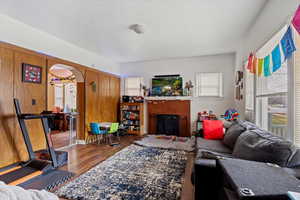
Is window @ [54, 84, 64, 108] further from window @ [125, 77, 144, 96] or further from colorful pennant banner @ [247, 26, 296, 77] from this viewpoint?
colorful pennant banner @ [247, 26, 296, 77]

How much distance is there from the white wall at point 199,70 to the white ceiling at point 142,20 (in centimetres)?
82

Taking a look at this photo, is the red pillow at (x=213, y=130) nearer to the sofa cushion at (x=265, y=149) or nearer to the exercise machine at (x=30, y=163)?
the sofa cushion at (x=265, y=149)

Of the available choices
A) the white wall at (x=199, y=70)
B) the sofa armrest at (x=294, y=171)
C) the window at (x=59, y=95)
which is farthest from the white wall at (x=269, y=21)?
the window at (x=59, y=95)

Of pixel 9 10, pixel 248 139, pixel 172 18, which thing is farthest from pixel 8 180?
pixel 172 18

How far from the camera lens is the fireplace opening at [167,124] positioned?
5360 millimetres

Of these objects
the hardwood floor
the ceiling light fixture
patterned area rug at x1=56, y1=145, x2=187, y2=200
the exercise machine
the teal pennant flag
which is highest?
the ceiling light fixture

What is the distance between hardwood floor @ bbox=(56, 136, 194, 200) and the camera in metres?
2.19

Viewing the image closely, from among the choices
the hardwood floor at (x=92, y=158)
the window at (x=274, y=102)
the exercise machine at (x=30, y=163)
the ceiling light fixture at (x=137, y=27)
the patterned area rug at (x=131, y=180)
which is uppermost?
the ceiling light fixture at (x=137, y=27)

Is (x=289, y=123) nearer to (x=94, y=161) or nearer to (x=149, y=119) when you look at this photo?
(x=94, y=161)

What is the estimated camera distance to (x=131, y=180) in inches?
90.7

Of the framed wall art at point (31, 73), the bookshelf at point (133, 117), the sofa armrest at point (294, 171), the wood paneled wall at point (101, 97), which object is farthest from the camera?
the bookshelf at point (133, 117)

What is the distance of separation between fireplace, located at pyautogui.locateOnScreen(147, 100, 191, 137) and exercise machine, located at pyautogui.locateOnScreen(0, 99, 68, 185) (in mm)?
3287

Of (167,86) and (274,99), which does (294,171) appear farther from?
(167,86)

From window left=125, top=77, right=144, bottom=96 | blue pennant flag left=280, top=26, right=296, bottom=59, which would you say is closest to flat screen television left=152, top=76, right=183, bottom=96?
window left=125, top=77, right=144, bottom=96
